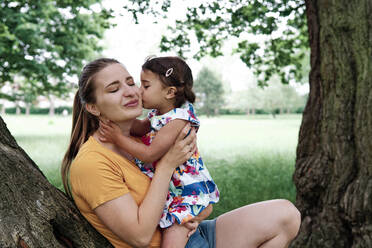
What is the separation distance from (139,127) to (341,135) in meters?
2.10

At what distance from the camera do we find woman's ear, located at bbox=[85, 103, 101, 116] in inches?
98.3

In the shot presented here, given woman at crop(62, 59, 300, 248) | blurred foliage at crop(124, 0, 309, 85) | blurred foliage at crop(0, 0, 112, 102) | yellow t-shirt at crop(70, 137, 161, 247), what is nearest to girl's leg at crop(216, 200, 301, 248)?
woman at crop(62, 59, 300, 248)

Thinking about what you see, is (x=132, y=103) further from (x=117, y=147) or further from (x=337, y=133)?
(x=337, y=133)

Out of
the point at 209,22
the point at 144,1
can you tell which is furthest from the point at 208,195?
the point at 209,22

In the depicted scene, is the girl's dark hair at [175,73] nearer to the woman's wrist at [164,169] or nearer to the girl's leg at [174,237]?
the woman's wrist at [164,169]

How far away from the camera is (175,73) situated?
2865 mm

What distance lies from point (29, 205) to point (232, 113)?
68120 mm

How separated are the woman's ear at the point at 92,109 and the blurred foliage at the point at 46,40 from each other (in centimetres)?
1357

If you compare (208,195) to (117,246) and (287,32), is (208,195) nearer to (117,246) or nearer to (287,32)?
(117,246)

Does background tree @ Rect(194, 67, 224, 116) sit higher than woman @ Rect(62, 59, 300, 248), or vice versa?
woman @ Rect(62, 59, 300, 248)

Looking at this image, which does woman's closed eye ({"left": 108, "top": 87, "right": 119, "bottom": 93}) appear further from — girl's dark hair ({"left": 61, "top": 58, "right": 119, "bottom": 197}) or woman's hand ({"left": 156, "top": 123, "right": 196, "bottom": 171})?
woman's hand ({"left": 156, "top": 123, "right": 196, "bottom": 171})

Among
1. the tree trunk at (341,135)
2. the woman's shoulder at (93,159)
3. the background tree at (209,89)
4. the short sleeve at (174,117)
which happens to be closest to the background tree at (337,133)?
the tree trunk at (341,135)

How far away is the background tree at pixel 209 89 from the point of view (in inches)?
2457

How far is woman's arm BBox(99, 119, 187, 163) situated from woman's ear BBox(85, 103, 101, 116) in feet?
0.32
